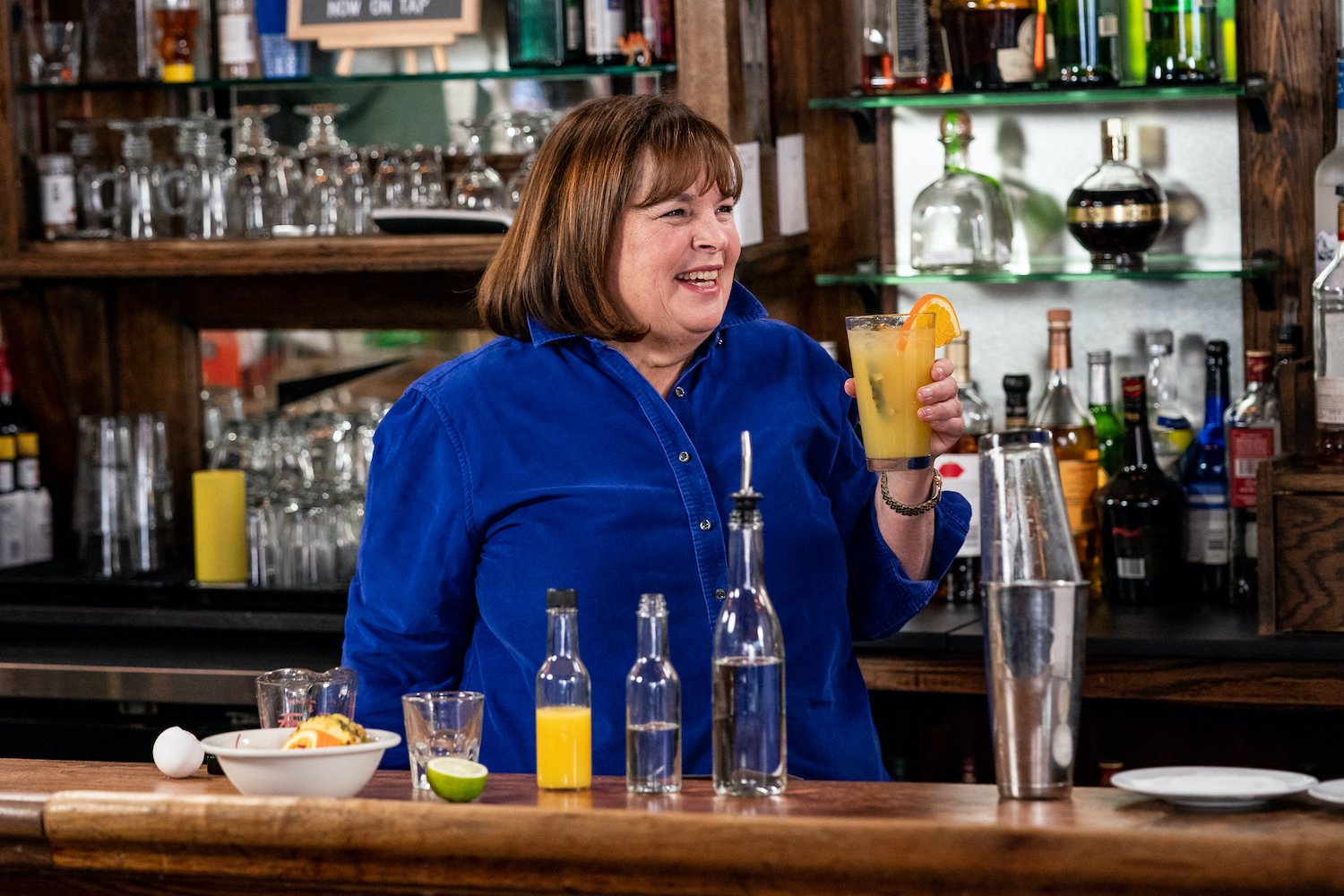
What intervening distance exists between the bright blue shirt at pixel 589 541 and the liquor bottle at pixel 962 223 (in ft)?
4.34

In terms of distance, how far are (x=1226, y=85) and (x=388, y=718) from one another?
195cm

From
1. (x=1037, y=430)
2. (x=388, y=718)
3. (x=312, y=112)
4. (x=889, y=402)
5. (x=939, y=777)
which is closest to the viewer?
(x=1037, y=430)

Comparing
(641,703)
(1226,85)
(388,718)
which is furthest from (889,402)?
(1226,85)

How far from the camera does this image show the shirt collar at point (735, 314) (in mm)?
2186

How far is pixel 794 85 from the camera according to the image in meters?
3.50

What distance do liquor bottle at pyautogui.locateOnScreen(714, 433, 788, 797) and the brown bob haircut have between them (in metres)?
0.56

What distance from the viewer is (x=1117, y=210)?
332 centimetres

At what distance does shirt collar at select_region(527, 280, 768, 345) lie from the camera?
2.19 metres

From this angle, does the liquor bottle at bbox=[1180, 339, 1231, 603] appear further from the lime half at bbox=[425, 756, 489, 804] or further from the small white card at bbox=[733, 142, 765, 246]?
the lime half at bbox=[425, 756, 489, 804]

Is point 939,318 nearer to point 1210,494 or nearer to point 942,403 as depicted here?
point 942,403

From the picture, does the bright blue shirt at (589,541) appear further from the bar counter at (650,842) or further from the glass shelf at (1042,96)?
the glass shelf at (1042,96)

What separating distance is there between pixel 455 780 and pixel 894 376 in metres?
0.62

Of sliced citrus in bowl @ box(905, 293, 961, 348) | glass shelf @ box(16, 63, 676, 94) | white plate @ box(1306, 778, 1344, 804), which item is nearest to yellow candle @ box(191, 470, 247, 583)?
glass shelf @ box(16, 63, 676, 94)

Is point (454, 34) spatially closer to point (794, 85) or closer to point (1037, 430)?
point (794, 85)
